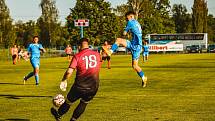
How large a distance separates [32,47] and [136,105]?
970 centimetres

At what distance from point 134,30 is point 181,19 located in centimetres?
15482

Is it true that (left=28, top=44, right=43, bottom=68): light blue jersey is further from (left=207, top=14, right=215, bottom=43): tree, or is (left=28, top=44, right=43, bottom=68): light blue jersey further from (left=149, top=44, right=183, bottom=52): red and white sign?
(left=207, top=14, right=215, bottom=43): tree

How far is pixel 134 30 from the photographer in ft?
54.8

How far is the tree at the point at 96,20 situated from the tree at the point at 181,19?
188 ft

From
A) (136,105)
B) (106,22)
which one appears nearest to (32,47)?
(136,105)

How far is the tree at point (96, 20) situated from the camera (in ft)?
338

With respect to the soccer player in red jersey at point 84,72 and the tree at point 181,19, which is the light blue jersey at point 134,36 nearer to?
the soccer player in red jersey at point 84,72

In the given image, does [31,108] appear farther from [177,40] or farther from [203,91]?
[177,40]

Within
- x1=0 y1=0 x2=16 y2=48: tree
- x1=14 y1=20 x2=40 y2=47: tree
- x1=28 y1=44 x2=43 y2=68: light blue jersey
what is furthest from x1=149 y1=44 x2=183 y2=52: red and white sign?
x1=28 y1=44 x2=43 y2=68: light blue jersey

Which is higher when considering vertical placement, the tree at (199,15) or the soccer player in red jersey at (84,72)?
the tree at (199,15)

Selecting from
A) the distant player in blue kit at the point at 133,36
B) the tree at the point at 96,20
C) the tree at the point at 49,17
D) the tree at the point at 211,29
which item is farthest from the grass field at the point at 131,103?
the tree at the point at 211,29

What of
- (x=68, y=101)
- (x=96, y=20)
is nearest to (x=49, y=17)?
(x=96, y=20)

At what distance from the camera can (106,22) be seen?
103375 millimetres

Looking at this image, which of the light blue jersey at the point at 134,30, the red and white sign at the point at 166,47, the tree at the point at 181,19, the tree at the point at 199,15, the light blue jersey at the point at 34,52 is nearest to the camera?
the light blue jersey at the point at 134,30
